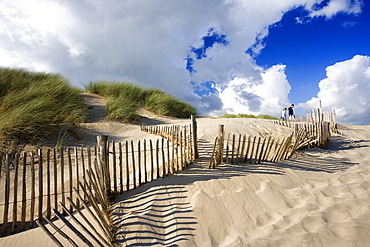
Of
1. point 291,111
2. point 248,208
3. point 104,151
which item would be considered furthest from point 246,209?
point 291,111

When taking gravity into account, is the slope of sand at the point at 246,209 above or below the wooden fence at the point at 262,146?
below

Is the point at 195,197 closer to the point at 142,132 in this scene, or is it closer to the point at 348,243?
the point at 348,243

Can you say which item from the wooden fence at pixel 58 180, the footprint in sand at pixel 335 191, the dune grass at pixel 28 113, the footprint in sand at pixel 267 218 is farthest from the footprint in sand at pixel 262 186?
the dune grass at pixel 28 113

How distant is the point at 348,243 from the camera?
109 inches

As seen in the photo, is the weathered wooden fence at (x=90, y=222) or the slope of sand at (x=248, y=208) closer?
the weathered wooden fence at (x=90, y=222)

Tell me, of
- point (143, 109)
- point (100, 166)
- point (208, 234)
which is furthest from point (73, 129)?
point (143, 109)

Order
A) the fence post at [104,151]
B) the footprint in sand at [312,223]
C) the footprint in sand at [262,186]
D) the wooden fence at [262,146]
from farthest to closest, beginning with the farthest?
1. the wooden fence at [262,146]
2. the footprint in sand at [262,186]
3. the fence post at [104,151]
4. the footprint in sand at [312,223]

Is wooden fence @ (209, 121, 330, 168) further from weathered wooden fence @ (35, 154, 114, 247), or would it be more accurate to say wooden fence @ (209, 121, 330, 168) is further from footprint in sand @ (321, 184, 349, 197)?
weathered wooden fence @ (35, 154, 114, 247)

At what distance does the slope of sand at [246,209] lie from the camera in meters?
2.88

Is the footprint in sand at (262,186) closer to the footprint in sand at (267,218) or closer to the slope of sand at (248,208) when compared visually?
the slope of sand at (248,208)

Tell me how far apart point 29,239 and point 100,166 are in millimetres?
1240

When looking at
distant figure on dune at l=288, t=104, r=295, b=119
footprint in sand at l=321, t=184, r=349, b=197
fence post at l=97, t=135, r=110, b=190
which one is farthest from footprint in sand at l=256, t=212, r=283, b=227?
distant figure on dune at l=288, t=104, r=295, b=119

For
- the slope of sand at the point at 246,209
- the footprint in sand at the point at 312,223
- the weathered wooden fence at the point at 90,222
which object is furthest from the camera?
the footprint in sand at the point at 312,223

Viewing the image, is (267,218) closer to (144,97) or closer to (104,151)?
(104,151)
